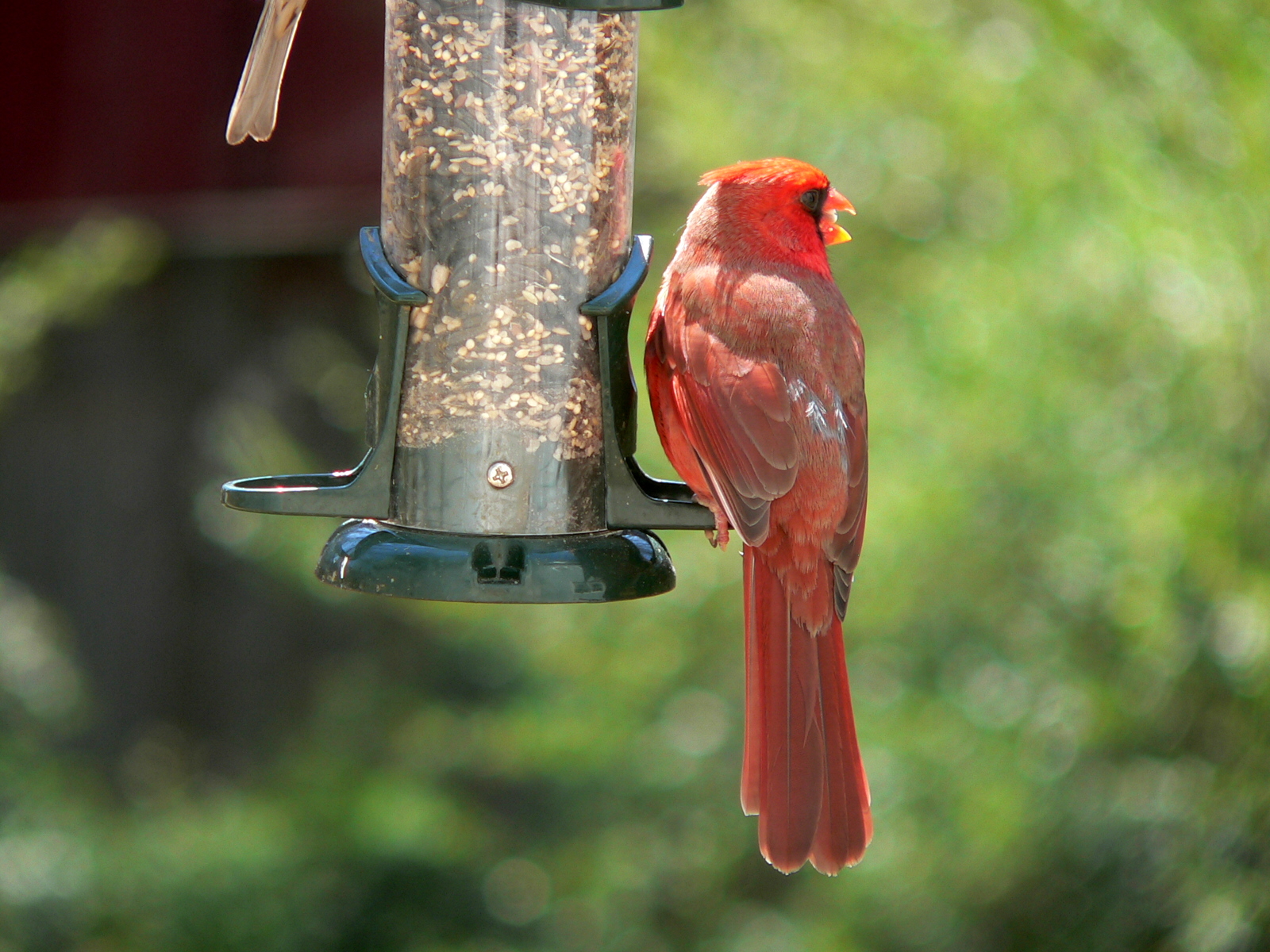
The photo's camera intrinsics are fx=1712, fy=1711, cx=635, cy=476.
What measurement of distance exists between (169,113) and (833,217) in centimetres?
368

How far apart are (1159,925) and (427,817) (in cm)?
255

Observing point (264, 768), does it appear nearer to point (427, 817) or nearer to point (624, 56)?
point (427, 817)

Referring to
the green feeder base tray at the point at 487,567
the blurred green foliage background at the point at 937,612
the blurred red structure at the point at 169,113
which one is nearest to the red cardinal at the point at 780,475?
the green feeder base tray at the point at 487,567

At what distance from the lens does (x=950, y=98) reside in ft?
16.0

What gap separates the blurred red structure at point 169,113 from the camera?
657cm

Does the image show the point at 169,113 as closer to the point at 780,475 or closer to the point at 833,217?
the point at 833,217

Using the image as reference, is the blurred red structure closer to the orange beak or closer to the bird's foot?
the orange beak

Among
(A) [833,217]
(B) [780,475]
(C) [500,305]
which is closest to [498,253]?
(C) [500,305]

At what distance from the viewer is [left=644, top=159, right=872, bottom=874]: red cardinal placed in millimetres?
3367

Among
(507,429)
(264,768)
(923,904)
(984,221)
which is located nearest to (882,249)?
(984,221)

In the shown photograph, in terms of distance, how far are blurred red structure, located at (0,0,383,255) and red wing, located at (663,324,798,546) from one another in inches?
142

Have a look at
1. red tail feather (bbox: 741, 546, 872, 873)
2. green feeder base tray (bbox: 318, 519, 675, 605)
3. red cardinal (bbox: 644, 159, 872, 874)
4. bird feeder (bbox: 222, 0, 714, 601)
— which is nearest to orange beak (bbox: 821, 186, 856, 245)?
red cardinal (bbox: 644, 159, 872, 874)

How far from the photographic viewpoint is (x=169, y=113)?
6.72 metres

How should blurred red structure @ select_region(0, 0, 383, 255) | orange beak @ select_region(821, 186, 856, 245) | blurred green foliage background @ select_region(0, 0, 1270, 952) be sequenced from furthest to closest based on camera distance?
blurred red structure @ select_region(0, 0, 383, 255)
blurred green foliage background @ select_region(0, 0, 1270, 952)
orange beak @ select_region(821, 186, 856, 245)
